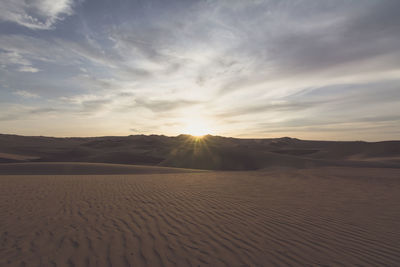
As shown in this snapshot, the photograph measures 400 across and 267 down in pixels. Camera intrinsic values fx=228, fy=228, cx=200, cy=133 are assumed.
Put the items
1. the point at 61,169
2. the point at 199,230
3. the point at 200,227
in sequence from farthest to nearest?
the point at 61,169, the point at 200,227, the point at 199,230

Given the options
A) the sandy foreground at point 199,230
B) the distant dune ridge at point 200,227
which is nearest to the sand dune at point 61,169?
the distant dune ridge at point 200,227

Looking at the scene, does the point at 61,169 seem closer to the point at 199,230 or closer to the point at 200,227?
the point at 200,227

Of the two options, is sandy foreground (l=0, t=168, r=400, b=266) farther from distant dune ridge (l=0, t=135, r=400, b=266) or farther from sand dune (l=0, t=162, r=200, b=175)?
sand dune (l=0, t=162, r=200, b=175)

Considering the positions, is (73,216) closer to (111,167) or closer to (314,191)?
(314,191)

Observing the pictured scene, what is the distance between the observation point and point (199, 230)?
5164 mm

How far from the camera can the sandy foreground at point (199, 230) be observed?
3.90 m

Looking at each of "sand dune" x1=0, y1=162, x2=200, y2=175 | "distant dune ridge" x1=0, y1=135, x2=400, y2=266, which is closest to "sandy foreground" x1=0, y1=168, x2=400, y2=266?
"distant dune ridge" x1=0, y1=135, x2=400, y2=266

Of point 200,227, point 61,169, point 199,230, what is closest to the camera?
point 199,230

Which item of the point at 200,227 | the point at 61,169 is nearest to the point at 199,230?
the point at 200,227

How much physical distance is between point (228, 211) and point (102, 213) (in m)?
3.61

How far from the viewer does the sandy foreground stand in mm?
3900

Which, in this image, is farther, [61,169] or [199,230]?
[61,169]

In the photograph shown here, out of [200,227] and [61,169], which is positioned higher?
[200,227]

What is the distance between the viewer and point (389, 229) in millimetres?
5289
